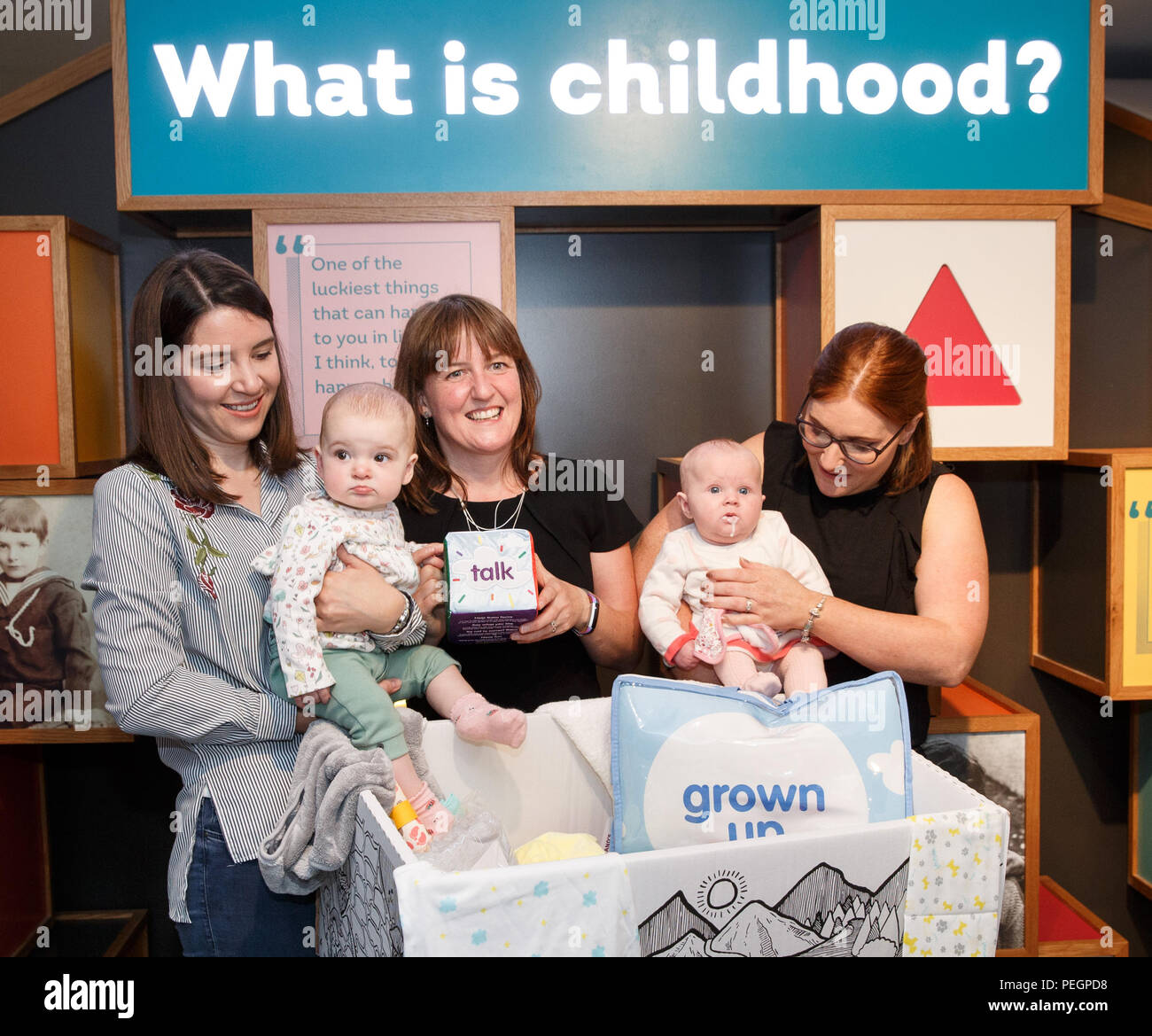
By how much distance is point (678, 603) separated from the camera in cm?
206

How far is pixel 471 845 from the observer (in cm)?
144

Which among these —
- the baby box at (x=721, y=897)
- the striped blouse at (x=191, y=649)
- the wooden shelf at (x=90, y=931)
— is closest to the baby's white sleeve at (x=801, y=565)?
the baby box at (x=721, y=897)

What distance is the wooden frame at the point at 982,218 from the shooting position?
2584 millimetres

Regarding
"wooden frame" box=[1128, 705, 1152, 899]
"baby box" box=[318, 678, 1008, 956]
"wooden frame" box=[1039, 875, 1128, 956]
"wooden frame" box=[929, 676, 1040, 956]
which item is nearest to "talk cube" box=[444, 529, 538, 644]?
"baby box" box=[318, 678, 1008, 956]

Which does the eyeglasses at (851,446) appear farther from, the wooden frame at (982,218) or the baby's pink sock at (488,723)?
the baby's pink sock at (488,723)

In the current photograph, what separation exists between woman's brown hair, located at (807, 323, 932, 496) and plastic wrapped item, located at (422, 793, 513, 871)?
44.0 inches

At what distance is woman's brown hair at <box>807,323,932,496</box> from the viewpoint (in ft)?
6.45

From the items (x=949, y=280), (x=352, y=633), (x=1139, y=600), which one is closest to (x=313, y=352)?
(x=352, y=633)

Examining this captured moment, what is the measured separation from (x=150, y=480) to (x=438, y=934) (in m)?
1.00

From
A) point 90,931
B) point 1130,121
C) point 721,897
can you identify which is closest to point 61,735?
point 90,931

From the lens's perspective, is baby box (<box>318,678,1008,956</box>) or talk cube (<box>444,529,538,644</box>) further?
talk cube (<box>444,529,538,644</box>)

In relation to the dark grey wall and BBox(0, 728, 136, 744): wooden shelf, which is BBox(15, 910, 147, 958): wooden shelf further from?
the dark grey wall

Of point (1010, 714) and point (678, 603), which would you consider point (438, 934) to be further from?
point (1010, 714)

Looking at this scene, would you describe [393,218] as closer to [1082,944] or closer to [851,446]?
[851,446]
